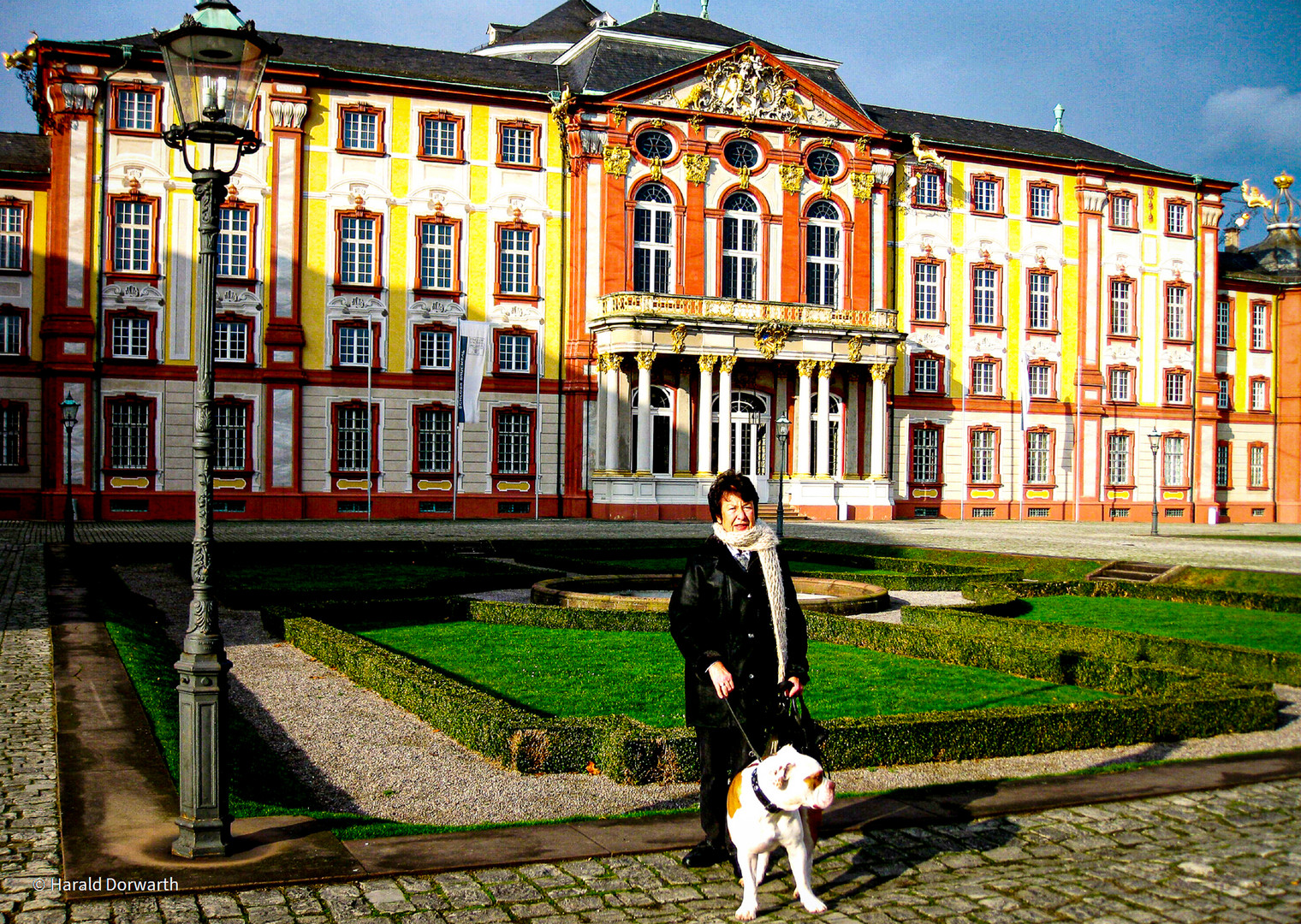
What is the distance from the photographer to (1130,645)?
46.9 ft

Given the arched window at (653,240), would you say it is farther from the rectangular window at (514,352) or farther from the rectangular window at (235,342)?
the rectangular window at (235,342)

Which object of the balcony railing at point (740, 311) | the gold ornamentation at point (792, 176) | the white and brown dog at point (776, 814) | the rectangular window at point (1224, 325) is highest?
the gold ornamentation at point (792, 176)

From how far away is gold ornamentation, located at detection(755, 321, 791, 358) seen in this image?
43.9 metres

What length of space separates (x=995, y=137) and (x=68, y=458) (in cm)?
3855

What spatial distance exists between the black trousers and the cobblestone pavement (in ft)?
67.2

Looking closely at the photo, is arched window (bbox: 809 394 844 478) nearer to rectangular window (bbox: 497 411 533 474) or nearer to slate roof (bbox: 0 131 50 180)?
rectangular window (bbox: 497 411 533 474)

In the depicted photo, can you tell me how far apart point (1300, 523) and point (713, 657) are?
2236 inches

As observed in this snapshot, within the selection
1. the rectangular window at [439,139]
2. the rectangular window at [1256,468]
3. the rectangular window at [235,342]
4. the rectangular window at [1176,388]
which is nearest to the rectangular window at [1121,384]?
the rectangular window at [1176,388]

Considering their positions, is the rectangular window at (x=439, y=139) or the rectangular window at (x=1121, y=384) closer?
the rectangular window at (x=439, y=139)

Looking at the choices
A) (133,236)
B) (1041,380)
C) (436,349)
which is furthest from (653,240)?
(1041,380)

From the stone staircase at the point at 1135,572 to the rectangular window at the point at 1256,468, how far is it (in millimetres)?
37337

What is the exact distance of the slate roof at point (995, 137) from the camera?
164 feet

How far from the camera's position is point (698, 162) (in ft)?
148

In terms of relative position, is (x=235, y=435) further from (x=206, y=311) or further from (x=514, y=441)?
(x=206, y=311)
